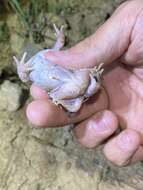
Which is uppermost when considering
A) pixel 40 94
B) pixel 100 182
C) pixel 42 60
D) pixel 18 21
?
pixel 42 60

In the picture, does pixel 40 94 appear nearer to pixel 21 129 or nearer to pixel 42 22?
pixel 21 129

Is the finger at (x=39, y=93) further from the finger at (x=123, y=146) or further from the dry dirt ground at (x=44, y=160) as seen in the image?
the dry dirt ground at (x=44, y=160)

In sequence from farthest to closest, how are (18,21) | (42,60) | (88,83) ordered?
(18,21) < (42,60) < (88,83)

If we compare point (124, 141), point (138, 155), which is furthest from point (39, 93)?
point (138, 155)

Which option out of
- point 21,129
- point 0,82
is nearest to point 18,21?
point 0,82

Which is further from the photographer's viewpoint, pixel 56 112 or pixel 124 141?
pixel 124 141

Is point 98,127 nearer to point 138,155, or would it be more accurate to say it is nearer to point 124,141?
point 124,141

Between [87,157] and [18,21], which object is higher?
[18,21]
